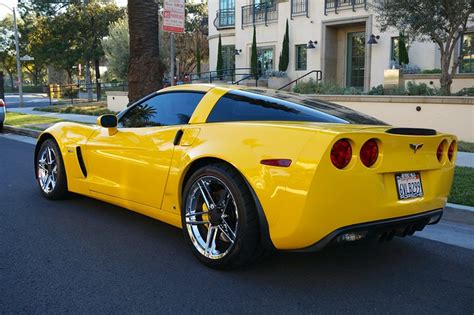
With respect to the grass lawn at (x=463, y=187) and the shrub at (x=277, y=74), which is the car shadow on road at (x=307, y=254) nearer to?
the grass lawn at (x=463, y=187)

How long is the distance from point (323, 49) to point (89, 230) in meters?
19.6

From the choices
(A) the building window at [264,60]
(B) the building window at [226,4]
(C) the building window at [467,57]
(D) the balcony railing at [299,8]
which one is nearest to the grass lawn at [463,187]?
(C) the building window at [467,57]

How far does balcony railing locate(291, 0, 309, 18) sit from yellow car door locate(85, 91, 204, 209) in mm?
19878

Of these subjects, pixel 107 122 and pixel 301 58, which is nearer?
pixel 107 122

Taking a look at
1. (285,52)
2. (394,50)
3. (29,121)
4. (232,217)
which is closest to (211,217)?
(232,217)

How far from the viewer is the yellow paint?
3.19 m

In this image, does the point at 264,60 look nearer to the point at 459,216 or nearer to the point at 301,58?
the point at 301,58

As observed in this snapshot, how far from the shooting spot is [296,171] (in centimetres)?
320

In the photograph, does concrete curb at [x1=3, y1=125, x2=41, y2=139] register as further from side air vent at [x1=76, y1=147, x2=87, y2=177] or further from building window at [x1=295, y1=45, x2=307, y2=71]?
building window at [x1=295, y1=45, x2=307, y2=71]

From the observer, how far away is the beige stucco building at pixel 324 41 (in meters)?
20.7

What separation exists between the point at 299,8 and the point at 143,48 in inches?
592

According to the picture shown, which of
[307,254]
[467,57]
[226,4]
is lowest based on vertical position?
[307,254]

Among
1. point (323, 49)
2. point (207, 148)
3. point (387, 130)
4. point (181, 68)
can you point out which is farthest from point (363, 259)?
point (181, 68)

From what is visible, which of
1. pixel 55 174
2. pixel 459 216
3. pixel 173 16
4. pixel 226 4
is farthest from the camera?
pixel 226 4
